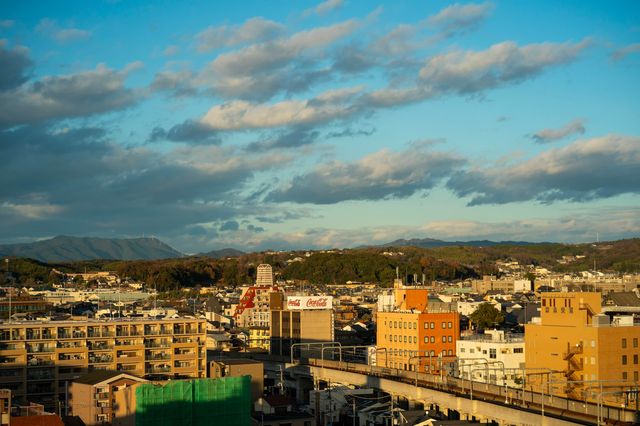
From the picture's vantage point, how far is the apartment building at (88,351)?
45438 millimetres

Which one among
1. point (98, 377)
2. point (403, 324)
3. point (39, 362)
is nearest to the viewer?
point (98, 377)

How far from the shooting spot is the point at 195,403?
2888 centimetres

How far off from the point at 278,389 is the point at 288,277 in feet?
358

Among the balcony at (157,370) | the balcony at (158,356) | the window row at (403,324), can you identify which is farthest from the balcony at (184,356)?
the window row at (403,324)

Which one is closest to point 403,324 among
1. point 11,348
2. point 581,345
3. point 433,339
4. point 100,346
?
point 433,339

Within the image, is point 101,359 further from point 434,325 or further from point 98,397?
point 434,325

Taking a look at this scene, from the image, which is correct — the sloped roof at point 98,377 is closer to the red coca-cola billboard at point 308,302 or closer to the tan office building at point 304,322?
the tan office building at point 304,322

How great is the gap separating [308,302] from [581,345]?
2826 centimetres

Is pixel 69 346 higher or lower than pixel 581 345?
lower

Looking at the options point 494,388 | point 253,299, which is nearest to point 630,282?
point 253,299

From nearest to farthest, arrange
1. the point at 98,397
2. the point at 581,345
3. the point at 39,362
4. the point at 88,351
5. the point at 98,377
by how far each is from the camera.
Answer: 1. the point at 98,397
2. the point at 98,377
3. the point at 581,345
4. the point at 39,362
5. the point at 88,351

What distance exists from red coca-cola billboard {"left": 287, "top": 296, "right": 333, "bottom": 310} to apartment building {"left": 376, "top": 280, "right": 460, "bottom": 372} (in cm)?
756

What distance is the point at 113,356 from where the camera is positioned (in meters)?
48.7

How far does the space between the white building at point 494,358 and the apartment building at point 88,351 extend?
1519cm
